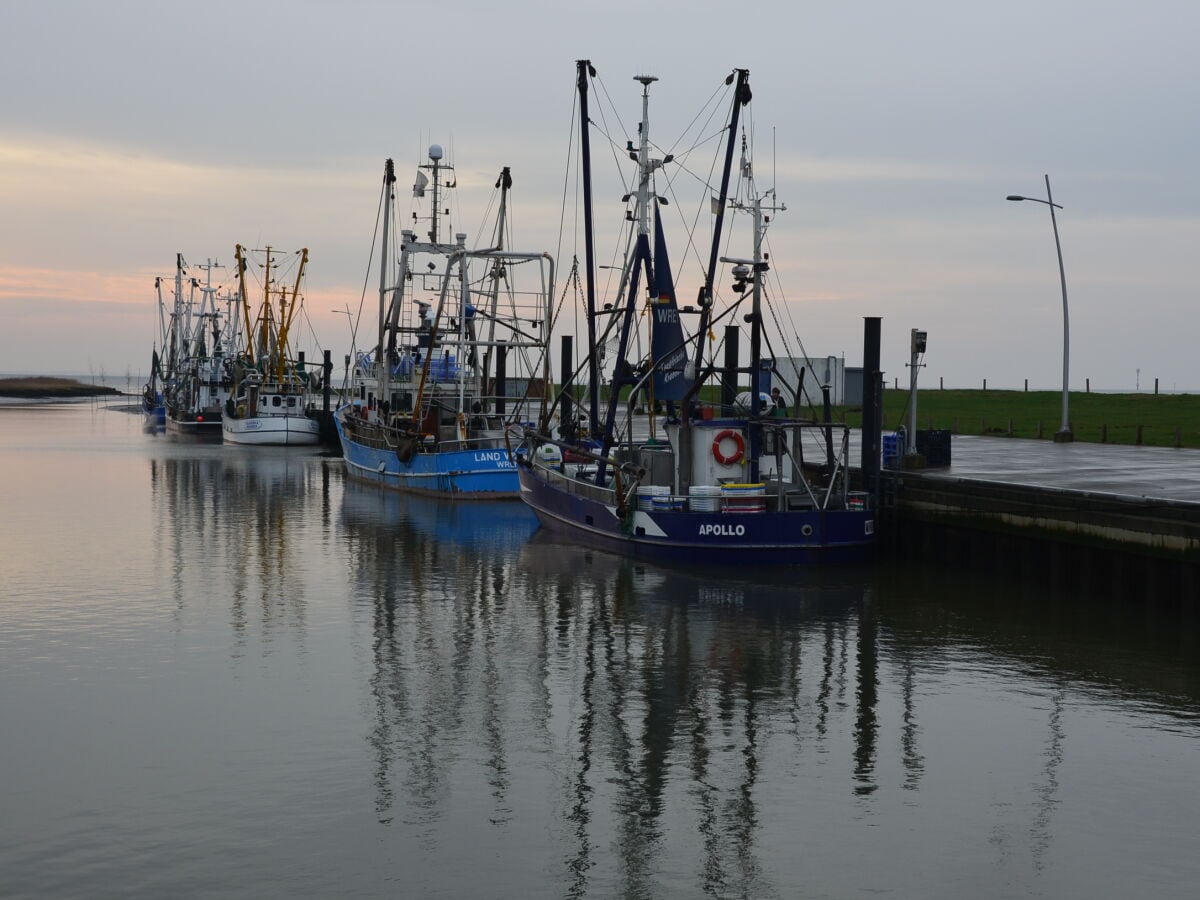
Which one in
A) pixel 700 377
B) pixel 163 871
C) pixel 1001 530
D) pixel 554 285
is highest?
pixel 554 285

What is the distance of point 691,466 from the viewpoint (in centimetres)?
3428

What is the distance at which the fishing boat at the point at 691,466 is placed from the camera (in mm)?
32375

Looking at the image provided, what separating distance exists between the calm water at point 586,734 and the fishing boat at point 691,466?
1.03 metres

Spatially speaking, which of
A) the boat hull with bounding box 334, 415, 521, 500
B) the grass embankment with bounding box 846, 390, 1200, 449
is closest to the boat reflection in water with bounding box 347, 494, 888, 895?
the boat hull with bounding box 334, 415, 521, 500

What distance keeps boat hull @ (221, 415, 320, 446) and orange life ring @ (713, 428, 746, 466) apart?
62386mm

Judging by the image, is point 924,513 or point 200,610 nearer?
point 200,610

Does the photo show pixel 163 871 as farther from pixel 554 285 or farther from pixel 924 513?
pixel 554 285

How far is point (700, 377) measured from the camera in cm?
3381

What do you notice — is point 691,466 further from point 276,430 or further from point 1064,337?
point 276,430

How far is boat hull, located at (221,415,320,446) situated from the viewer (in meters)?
91.1

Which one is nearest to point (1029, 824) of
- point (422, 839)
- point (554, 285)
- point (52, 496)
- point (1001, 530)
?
point (422, 839)

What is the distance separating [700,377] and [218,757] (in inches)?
757

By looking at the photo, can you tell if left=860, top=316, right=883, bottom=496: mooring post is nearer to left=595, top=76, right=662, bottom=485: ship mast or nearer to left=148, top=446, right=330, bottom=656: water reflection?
left=595, top=76, right=662, bottom=485: ship mast

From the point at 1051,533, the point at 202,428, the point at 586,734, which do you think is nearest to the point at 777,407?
the point at 1051,533
